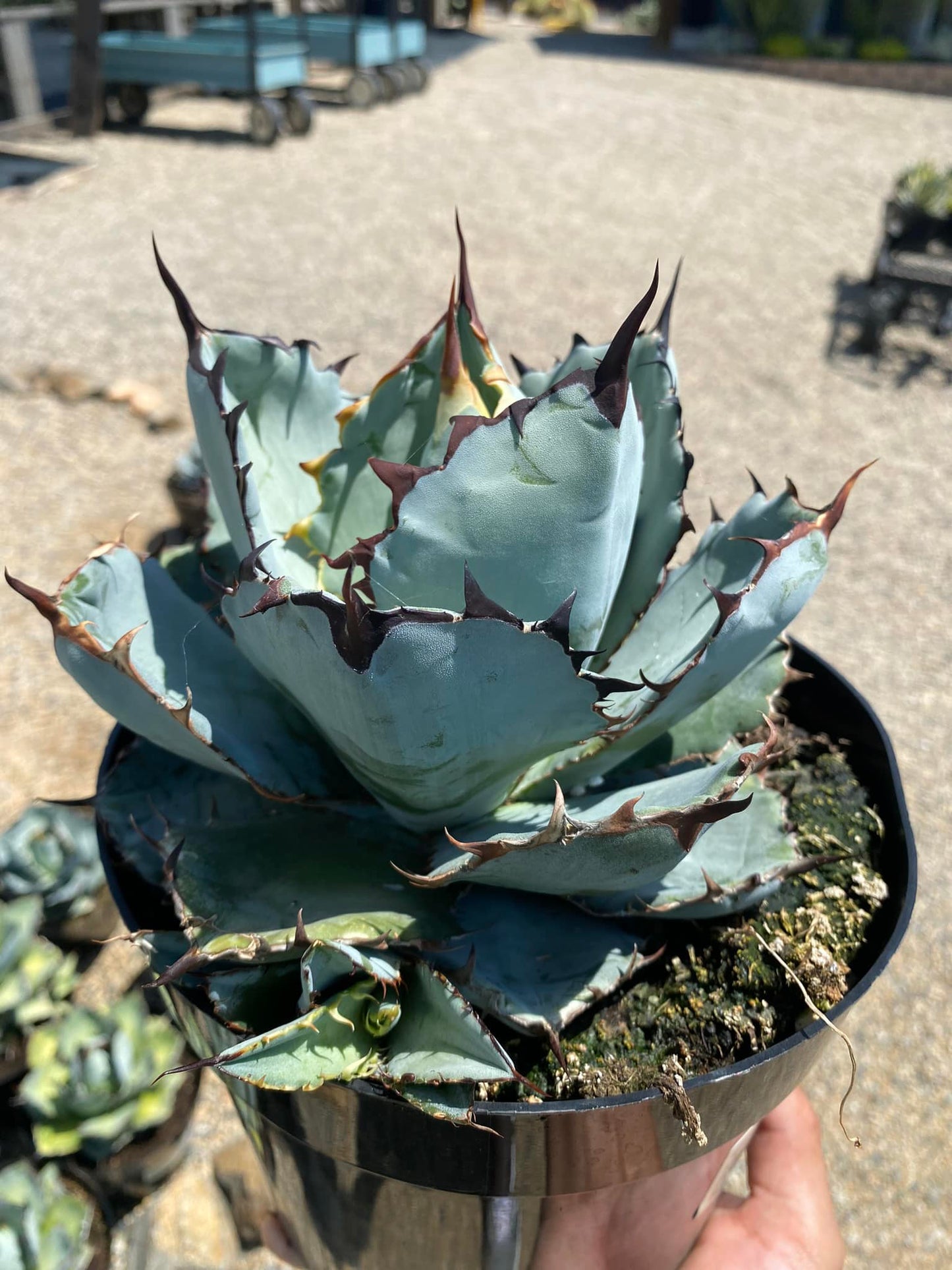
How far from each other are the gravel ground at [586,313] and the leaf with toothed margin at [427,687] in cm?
150

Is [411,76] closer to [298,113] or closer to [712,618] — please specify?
[298,113]

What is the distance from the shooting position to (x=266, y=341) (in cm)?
79

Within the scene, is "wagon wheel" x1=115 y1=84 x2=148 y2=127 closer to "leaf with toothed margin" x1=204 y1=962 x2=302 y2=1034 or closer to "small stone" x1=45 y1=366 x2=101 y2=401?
"small stone" x1=45 y1=366 x2=101 y2=401

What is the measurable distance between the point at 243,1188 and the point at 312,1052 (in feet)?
4.17

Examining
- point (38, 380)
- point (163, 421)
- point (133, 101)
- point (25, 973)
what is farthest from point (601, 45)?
point (25, 973)

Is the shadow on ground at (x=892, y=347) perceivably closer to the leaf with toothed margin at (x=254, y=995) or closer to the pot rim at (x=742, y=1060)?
the pot rim at (x=742, y=1060)

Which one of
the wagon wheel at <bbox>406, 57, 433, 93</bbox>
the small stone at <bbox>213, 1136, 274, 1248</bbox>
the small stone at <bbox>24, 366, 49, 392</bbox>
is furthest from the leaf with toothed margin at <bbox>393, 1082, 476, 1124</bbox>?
the wagon wheel at <bbox>406, 57, 433, 93</bbox>

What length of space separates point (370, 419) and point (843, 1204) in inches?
64.8

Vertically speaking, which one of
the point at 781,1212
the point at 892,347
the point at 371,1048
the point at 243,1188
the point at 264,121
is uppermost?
the point at 371,1048

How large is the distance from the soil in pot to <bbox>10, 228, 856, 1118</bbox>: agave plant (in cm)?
5

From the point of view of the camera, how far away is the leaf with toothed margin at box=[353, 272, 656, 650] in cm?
60

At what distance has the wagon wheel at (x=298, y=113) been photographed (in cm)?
704

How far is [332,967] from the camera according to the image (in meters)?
0.61

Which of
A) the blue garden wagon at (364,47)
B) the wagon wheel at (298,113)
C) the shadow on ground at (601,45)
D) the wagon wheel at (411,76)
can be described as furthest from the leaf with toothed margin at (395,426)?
the shadow on ground at (601,45)
